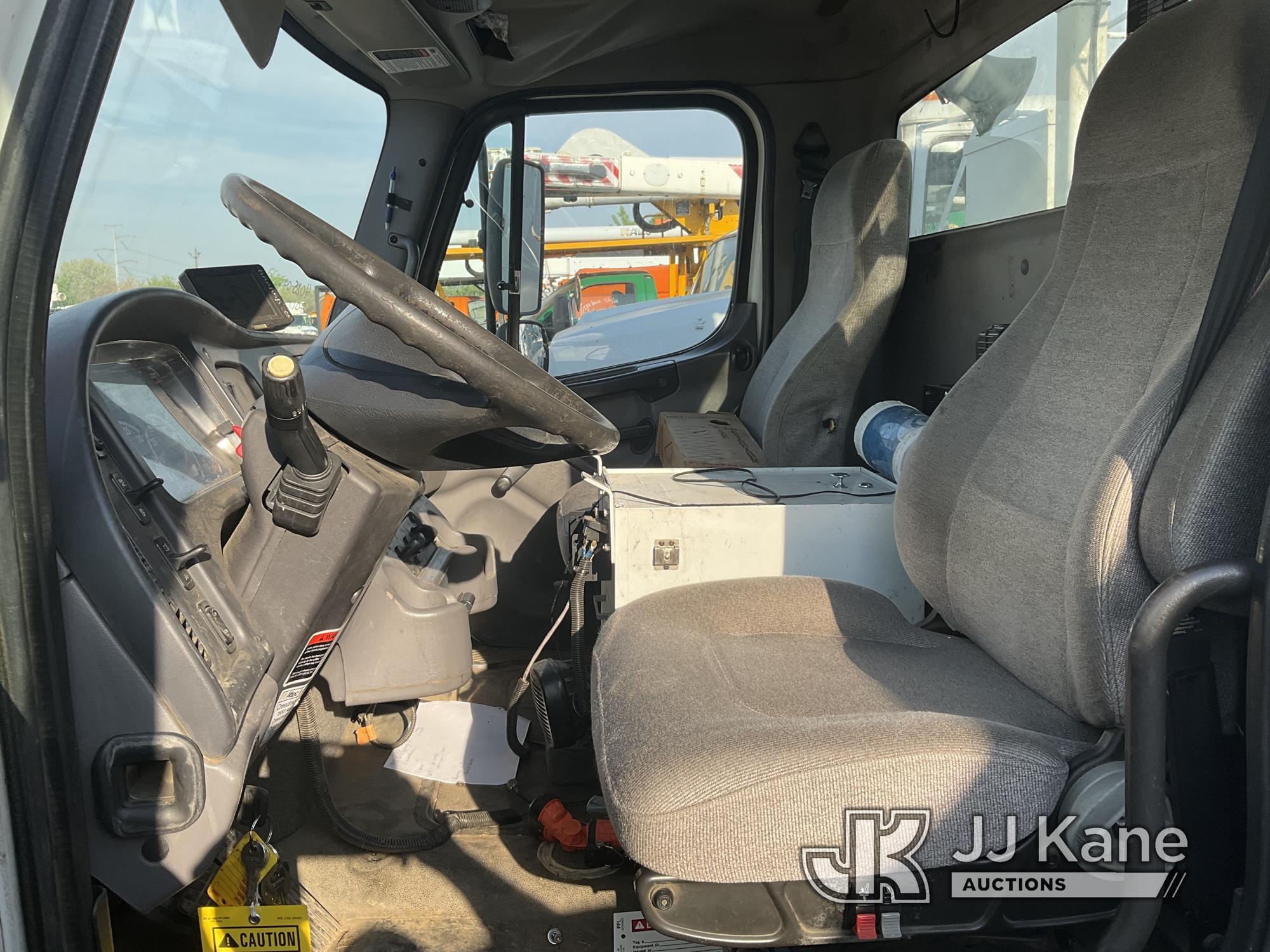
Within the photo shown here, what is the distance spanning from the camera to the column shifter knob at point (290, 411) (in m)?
0.83

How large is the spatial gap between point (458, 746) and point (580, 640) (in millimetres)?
382

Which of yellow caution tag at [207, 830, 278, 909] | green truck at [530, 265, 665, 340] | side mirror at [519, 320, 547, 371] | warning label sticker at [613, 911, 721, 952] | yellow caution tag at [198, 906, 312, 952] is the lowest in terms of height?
warning label sticker at [613, 911, 721, 952]

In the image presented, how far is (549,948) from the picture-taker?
131 cm

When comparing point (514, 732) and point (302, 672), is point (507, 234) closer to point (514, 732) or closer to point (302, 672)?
point (514, 732)

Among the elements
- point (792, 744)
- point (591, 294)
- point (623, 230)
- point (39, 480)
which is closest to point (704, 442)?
point (591, 294)

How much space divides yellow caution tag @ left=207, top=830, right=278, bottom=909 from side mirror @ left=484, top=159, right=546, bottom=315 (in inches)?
75.4

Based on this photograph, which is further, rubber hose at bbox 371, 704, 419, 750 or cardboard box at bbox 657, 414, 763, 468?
cardboard box at bbox 657, 414, 763, 468

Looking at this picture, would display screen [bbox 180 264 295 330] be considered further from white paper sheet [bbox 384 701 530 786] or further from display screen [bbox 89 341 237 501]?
white paper sheet [bbox 384 701 530 786]

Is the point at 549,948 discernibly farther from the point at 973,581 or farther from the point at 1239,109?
the point at 1239,109

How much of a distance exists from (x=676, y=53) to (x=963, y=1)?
94 centimetres

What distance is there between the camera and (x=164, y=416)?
112 cm

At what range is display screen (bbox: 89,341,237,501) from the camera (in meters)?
1.03

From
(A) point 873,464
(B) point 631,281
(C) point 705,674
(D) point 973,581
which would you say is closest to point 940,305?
(A) point 873,464

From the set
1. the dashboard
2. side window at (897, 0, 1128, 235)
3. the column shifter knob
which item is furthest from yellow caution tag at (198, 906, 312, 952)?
side window at (897, 0, 1128, 235)
